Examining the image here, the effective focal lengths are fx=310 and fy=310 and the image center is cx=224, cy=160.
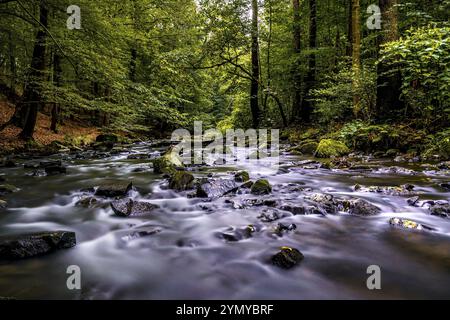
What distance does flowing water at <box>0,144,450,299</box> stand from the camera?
2.43 metres

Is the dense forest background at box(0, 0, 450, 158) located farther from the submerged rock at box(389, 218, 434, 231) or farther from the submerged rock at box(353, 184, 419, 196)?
the submerged rock at box(389, 218, 434, 231)

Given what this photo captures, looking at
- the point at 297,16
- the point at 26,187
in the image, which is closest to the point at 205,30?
the point at 297,16

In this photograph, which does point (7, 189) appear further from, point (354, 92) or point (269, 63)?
point (269, 63)

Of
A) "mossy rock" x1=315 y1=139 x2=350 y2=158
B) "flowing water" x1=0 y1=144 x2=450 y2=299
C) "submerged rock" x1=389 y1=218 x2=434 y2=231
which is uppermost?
"mossy rock" x1=315 y1=139 x2=350 y2=158

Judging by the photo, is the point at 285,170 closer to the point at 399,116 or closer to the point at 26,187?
the point at 399,116

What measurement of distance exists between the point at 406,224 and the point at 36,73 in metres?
12.0

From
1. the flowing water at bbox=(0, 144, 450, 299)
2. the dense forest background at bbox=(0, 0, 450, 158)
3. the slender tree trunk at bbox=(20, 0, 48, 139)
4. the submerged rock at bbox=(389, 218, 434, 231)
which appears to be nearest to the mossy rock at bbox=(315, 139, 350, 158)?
the dense forest background at bbox=(0, 0, 450, 158)

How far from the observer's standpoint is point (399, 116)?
8273mm

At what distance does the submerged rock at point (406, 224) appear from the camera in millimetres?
3451

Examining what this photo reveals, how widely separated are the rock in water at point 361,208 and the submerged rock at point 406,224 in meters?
0.37

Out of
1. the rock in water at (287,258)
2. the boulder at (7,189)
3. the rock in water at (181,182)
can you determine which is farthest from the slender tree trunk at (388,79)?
the boulder at (7,189)

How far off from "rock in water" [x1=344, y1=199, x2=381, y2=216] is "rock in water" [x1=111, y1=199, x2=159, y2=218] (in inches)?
109

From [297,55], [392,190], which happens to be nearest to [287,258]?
[392,190]

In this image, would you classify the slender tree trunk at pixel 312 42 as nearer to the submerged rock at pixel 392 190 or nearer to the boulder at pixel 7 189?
the submerged rock at pixel 392 190
